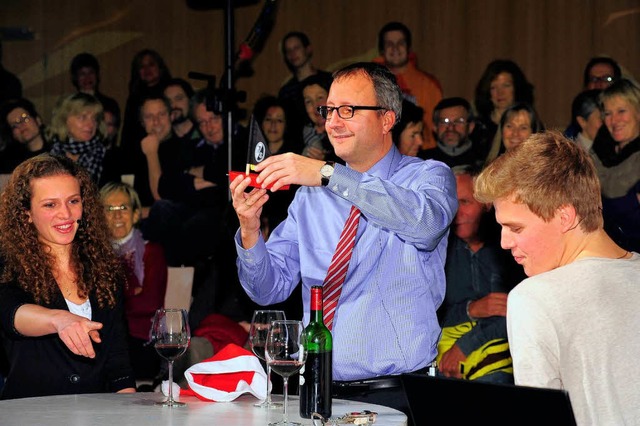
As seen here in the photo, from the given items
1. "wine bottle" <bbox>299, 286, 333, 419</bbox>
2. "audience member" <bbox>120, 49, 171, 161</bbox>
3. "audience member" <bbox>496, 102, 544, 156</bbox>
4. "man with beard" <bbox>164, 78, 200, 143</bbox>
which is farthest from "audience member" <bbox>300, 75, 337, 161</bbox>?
"wine bottle" <bbox>299, 286, 333, 419</bbox>

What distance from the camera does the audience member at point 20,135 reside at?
7062 mm

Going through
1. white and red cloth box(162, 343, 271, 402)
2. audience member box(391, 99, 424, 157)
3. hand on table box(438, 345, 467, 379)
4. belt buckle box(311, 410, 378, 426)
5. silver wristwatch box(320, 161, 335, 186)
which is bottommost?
hand on table box(438, 345, 467, 379)

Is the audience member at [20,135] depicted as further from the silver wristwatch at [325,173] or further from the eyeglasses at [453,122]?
the silver wristwatch at [325,173]

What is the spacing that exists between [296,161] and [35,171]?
3.25 ft

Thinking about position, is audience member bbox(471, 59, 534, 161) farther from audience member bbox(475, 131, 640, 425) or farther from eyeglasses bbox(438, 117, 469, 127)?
audience member bbox(475, 131, 640, 425)

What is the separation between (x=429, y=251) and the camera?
2725 mm

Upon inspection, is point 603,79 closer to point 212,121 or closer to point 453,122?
point 453,122

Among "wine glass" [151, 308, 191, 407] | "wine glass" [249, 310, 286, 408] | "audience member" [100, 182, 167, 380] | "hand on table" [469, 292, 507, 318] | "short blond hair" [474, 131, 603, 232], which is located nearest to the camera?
"short blond hair" [474, 131, 603, 232]

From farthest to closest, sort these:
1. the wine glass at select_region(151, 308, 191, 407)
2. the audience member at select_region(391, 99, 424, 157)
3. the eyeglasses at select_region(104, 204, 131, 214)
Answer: the audience member at select_region(391, 99, 424, 157)
the eyeglasses at select_region(104, 204, 131, 214)
the wine glass at select_region(151, 308, 191, 407)

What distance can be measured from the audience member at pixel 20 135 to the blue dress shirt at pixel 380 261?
4655mm

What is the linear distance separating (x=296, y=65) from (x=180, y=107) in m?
0.98

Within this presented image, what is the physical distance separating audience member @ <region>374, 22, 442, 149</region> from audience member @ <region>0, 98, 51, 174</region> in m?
2.64

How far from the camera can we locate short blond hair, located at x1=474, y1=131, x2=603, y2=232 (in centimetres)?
170

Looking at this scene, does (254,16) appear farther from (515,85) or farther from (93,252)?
(93,252)
